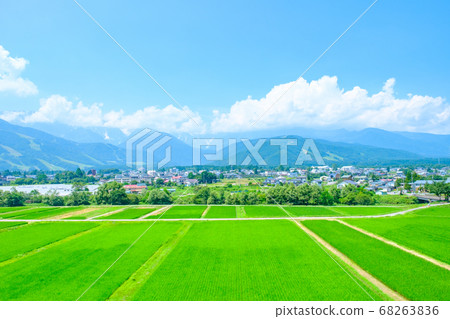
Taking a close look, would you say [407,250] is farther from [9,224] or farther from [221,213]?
[9,224]

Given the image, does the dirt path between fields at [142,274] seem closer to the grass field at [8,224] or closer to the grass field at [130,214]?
the grass field at [130,214]

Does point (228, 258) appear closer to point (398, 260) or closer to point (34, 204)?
point (398, 260)

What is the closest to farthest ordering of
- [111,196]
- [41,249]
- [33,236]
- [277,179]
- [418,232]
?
[41,249]
[418,232]
[33,236]
[111,196]
[277,179]

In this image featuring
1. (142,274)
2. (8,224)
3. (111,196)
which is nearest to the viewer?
(142,274)

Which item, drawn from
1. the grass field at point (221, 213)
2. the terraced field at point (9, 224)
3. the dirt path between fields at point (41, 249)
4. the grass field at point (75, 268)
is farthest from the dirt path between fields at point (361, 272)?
the terraced field at point (9, 224)

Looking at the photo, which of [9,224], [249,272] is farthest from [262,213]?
[9,224]
